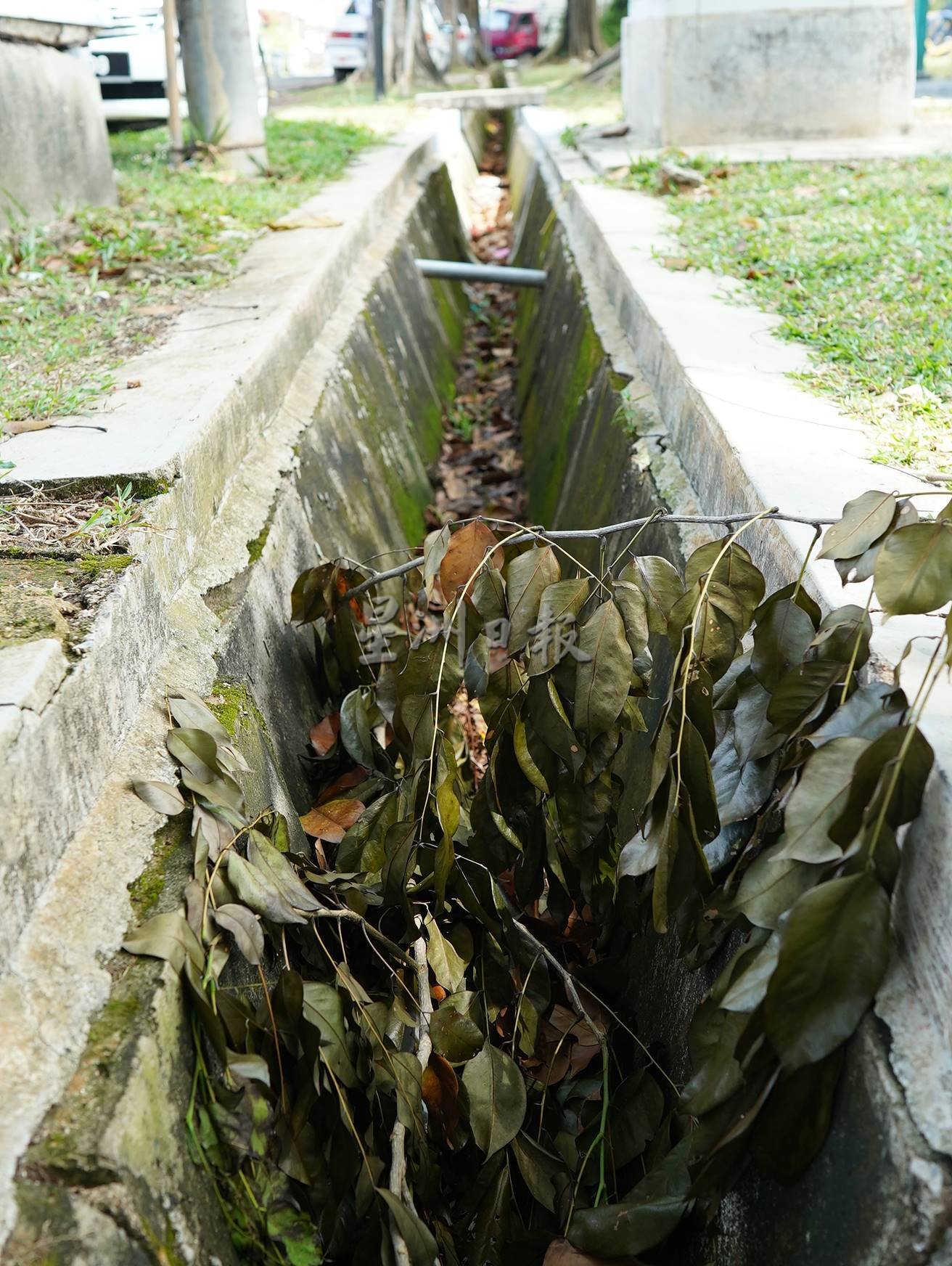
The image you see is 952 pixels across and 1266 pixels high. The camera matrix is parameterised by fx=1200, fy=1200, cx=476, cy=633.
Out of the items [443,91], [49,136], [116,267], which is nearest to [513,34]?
[443,91]

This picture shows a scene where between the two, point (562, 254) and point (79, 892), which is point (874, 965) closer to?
point (79, 892)

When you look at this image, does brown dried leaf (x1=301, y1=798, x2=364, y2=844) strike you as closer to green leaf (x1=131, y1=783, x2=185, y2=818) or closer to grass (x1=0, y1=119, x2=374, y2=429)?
green leaf (x1=131, y1=783, x2=185, y2=818)

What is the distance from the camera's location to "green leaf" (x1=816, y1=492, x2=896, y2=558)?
5.01 ft

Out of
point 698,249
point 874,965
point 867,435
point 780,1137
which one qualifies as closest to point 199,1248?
point 780,1137

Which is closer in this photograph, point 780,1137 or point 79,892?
point 780,1137

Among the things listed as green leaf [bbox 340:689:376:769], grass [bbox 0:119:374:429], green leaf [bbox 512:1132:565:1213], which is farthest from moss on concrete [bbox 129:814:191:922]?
grass [bbox 0:119:374:429]

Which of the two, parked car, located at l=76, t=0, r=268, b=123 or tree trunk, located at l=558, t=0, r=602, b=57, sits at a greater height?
tree trunk, located at l=558, t=0, r=602, b=57

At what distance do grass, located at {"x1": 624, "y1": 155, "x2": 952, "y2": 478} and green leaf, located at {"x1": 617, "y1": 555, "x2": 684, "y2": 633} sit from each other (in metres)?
0.69

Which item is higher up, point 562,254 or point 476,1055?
point 562,254

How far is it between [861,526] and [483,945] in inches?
34.8

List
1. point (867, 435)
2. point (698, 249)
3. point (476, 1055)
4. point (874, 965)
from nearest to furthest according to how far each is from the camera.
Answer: point (874, 965) < point (476, 1055) < point (867, 435) < point (698, 249)

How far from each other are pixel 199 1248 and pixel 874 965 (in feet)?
2.63

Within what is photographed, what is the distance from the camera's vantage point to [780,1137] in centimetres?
131

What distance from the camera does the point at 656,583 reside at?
5.75 ft
